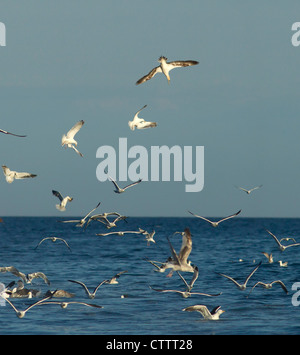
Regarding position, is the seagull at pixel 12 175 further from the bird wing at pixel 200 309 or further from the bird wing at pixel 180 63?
the bird wing at pixel 200 309

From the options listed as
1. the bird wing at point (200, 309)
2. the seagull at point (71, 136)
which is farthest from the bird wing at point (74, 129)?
the bird wing at point (200, 309)

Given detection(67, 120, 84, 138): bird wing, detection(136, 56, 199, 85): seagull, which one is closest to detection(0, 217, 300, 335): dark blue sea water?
detection(67, 120, 84, 138): bird wing

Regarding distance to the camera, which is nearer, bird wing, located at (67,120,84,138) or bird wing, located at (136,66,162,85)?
bird wing, located at (136,66,162,85)

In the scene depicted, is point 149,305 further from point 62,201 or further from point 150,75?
point 150,75

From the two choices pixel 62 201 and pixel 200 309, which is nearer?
pixel 200 309

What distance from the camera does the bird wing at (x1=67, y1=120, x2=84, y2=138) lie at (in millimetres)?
30934

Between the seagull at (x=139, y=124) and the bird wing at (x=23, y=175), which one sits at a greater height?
the seagull at (x=139, y=124)

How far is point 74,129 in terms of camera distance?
31234 millimetres

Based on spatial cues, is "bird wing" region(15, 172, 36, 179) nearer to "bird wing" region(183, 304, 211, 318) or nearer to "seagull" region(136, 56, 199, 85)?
"seagull" region(136, 56, 199, 85)

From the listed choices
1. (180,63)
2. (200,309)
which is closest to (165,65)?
(180,63)

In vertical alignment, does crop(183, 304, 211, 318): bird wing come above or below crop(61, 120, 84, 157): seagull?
below

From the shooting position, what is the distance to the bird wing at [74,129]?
1218 inches
